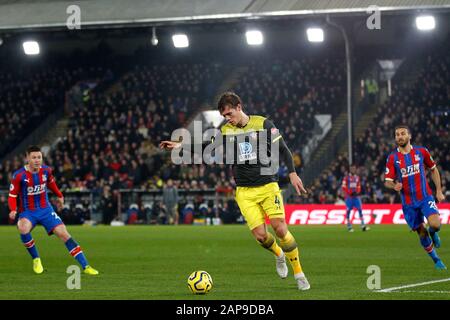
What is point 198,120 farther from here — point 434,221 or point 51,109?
point 434,221

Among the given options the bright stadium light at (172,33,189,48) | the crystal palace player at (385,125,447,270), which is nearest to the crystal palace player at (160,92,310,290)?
the crystal palace player at (385,125,447,270)

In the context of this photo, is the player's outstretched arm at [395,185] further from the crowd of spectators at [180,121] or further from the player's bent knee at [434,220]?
the crowd of spectators at [180,121]

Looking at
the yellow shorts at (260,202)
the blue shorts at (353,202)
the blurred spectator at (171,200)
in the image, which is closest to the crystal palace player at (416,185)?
the yellow shorts at (260,202)

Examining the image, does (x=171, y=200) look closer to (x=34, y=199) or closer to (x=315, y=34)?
(x=315, y=34)

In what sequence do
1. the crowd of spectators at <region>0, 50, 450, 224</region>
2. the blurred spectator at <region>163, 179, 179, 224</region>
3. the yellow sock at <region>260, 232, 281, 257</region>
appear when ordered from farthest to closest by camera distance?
1. the crowd of spectators at <region>0, 50, 450, 224</region>
2. the blurred spectator at <region>163, 179, 179, 224</region>
3. the yellow sock at <region>260, 232, 281, 257</region>

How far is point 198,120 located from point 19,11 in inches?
394

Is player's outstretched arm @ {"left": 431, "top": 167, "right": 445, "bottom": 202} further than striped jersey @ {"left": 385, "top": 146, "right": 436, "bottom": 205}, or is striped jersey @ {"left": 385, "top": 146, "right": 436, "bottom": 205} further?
striped jersey @ {"left": 385, "top": 146, "right": 436, "bottom": 205}

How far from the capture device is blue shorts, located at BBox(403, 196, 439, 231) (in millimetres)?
15797

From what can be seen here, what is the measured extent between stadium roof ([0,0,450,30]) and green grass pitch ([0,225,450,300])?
814 cm

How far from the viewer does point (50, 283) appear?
14484mm

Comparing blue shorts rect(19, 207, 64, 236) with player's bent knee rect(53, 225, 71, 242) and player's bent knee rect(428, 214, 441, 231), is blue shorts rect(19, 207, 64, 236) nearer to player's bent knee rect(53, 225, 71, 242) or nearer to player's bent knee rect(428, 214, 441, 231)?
player's bent knee rect(53, 225, 71, 242)

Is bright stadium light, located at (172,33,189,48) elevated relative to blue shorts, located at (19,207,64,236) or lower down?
elevated

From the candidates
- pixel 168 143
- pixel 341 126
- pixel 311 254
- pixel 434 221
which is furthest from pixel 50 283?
pixel 341 126
